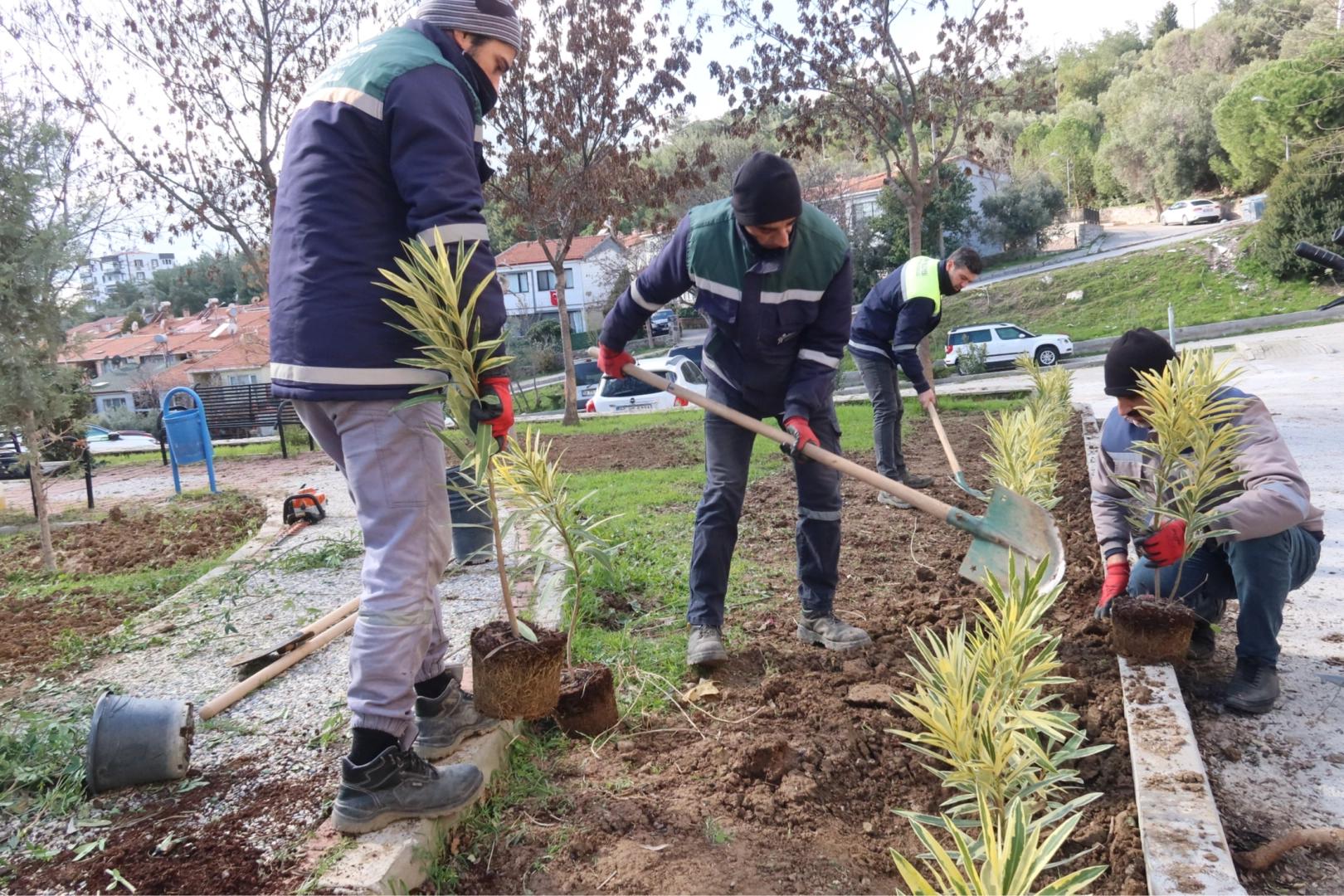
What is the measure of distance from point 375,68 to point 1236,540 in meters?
3.27

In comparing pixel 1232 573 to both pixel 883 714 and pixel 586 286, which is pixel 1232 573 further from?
pixel 586 286

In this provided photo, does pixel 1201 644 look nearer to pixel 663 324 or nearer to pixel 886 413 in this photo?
pixel 886 413

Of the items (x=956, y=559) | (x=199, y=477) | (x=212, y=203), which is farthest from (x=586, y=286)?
(x=956, y=559)

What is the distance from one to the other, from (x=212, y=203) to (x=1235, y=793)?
15.3m

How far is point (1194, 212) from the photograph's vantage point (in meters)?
44.5

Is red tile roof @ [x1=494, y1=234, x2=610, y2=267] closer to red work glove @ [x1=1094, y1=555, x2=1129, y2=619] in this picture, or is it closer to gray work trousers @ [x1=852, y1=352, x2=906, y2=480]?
gray work trousers @ [x1=852, y1=352, x2=906, y2=480]

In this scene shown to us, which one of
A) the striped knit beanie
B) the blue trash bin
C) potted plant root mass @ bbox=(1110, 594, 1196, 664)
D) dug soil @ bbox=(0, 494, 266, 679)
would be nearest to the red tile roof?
the blue trash bin

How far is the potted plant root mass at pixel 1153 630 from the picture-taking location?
316 centimetres

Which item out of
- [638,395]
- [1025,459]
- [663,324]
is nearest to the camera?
[1025,459]

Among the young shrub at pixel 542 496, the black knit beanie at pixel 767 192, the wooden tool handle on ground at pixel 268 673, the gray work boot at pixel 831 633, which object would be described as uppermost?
the black knit beanie at pixel 767 192

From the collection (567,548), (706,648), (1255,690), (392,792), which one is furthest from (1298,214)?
(392,792)

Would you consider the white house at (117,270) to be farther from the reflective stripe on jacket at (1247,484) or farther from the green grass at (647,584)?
the reflective stripe on jacket at (1247,484)

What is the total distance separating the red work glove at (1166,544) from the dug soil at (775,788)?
0.49 meters

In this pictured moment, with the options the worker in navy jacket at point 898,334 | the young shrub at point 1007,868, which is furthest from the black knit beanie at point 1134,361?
the worker in navy jacket at point 898,334
